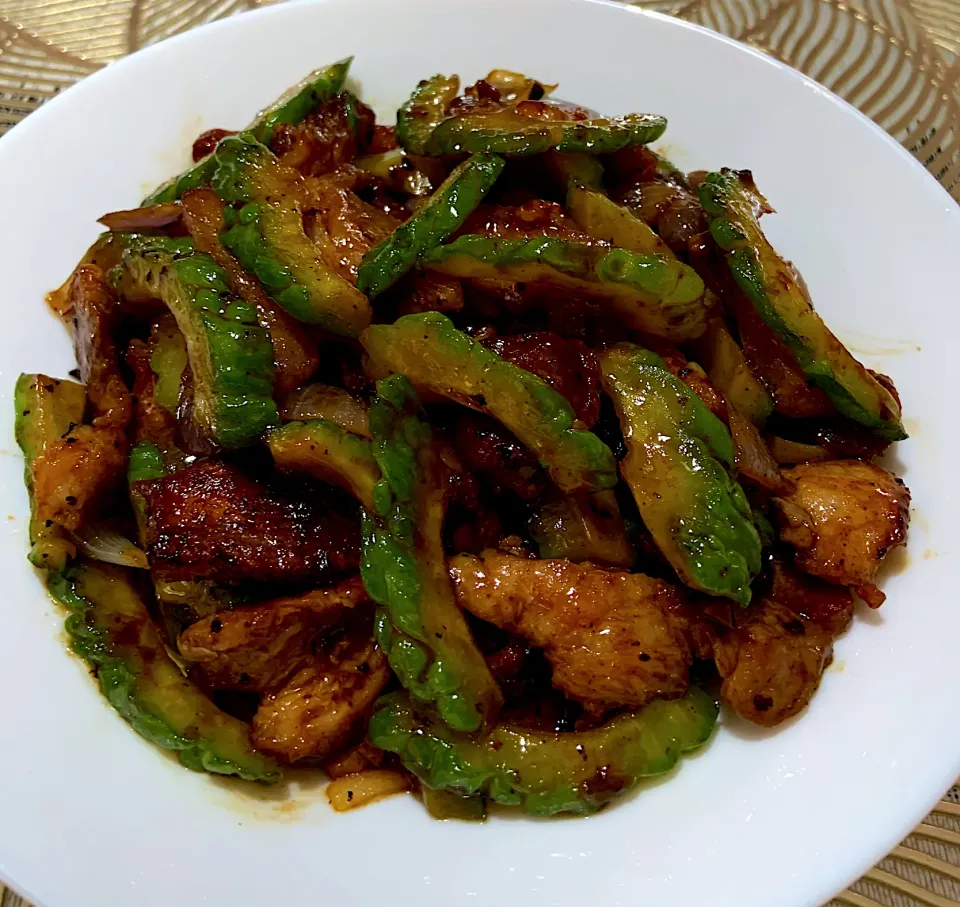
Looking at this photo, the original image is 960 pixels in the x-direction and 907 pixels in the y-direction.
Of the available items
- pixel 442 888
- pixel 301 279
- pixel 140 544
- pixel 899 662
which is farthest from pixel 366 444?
pixel 899 662

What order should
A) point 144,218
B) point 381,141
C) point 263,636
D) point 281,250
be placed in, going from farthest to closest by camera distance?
point 381,141
point 144,218
point 281,250
point 263,636

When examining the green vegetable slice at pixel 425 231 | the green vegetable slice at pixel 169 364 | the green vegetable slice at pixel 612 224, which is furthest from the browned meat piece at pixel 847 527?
the green vegetable slice at pixel 169 364

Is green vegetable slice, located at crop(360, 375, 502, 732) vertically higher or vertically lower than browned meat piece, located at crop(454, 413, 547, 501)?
lower

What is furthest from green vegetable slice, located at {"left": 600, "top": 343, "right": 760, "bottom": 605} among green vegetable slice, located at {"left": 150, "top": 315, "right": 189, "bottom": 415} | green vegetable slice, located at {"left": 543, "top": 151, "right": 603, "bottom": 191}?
green vegetable slice, located at {"left": 150, "top": 315, "right": 189, "bottom": 415}

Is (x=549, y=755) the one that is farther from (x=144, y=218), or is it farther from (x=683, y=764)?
(x=144, y=218)

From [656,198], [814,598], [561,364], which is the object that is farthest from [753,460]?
[656,198]

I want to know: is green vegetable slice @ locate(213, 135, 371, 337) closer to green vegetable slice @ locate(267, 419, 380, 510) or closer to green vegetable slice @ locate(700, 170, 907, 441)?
green vegetable slice @ locate(267, 419, 380, 510)
